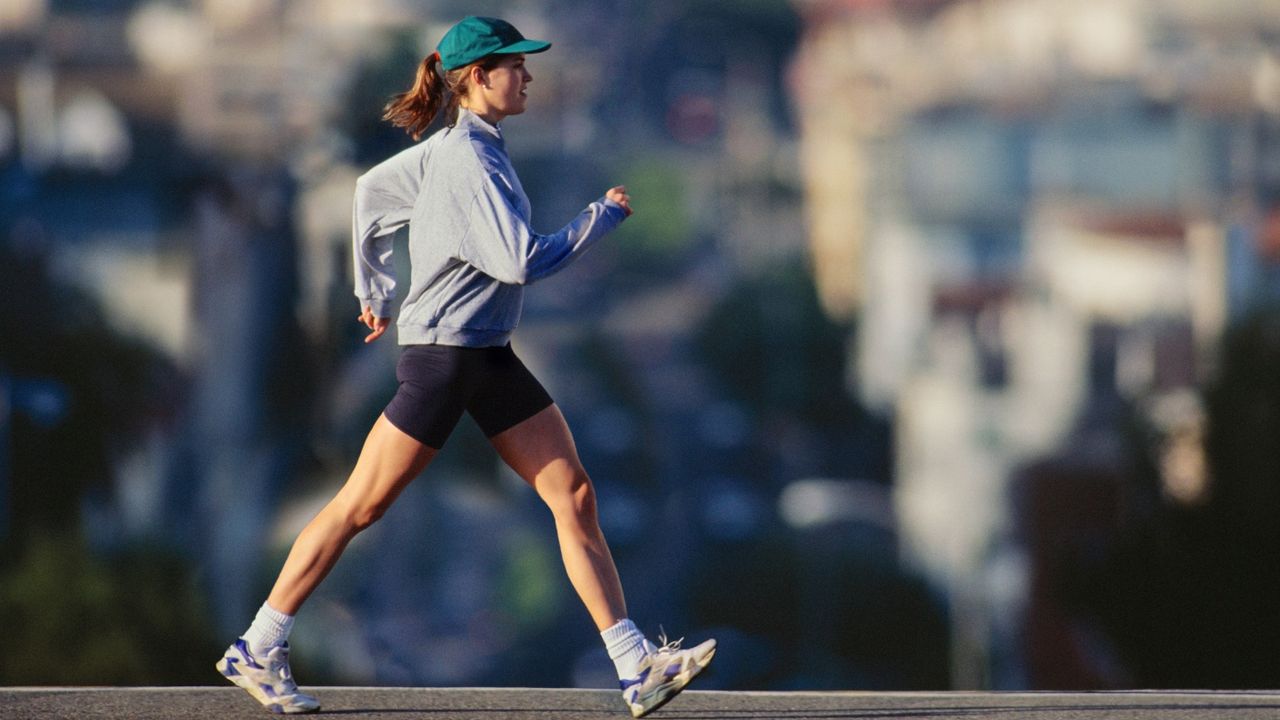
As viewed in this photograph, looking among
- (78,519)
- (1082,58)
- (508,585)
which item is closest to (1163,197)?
(1082,58)

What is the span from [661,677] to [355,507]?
2.28 feet

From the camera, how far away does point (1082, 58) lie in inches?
491

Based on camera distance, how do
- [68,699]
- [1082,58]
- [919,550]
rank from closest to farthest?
[68,699] < [1082,58] < [919,550]

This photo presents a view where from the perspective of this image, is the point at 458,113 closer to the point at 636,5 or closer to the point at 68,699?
the point at 68,699

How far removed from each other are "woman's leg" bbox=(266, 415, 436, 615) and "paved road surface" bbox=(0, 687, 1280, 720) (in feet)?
1.11

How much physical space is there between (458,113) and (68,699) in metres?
1.54

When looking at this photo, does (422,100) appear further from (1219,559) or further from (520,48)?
(1219,559)

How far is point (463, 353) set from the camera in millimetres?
3832

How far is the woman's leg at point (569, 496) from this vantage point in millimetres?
3907

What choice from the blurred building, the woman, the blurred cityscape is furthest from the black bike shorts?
the blurred building

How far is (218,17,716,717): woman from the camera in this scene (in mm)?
3756

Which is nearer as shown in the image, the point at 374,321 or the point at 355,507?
the point at 355,507

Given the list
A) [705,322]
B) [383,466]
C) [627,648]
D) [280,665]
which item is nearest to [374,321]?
[383,466]

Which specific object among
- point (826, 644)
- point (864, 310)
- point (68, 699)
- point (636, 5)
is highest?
point (636, 5)
